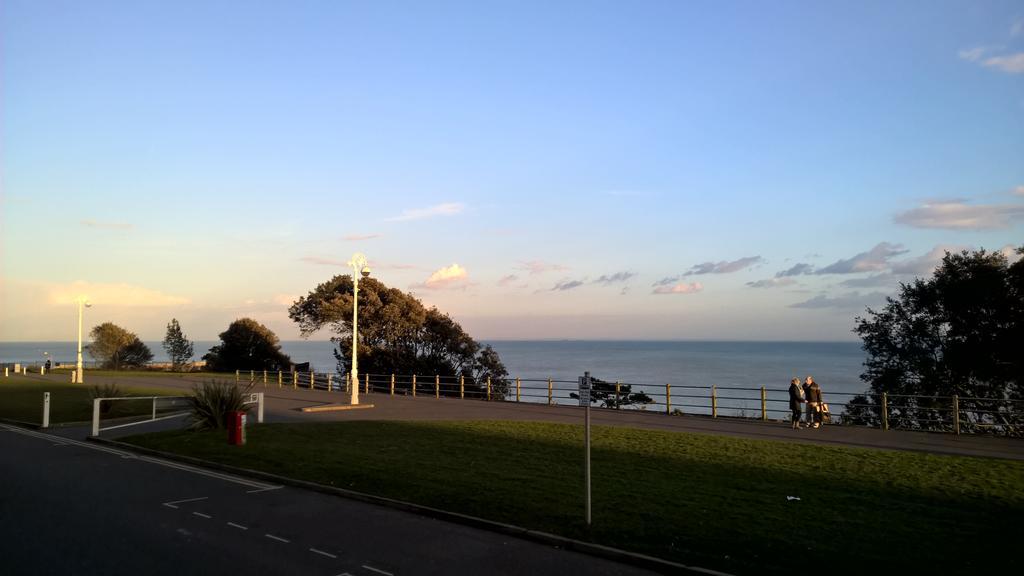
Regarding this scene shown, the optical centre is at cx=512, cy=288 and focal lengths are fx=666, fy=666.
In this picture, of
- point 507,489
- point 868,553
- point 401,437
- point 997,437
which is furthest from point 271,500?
point 997,437

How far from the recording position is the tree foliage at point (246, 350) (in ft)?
214

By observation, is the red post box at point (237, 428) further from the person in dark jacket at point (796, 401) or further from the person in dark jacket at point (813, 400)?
the person in dark jacket at point (813, 400)

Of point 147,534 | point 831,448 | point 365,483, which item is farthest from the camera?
point 831,448

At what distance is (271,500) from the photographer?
1065 cm

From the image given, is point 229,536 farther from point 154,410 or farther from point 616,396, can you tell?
point 616,396

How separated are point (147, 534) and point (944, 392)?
103 feet

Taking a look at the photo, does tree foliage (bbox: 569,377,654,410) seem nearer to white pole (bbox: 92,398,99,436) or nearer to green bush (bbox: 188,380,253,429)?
green bush (bbox: 188,380,253,429)

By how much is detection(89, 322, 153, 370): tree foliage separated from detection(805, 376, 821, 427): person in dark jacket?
86552 millimetres

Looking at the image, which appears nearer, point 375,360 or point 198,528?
point 198,528

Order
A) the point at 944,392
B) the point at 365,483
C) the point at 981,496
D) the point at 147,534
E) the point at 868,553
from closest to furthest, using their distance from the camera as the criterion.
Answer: the point at 868,553
the point at 147,534
the point at 981,496
the point at 365,483
the point at 944,392

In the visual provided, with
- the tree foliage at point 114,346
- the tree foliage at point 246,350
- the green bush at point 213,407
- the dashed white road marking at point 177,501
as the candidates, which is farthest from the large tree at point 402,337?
the tree foliage at point 114,346

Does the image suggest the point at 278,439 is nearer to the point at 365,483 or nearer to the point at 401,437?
the point at 401,437

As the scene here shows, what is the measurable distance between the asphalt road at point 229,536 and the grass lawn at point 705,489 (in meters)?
0.83

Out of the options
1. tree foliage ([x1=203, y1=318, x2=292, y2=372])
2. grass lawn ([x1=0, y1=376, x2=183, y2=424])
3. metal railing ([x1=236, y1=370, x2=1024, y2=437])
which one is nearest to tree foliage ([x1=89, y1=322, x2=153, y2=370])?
tree foliage ([x1=203, y1=318, x2=292, y2=372])
